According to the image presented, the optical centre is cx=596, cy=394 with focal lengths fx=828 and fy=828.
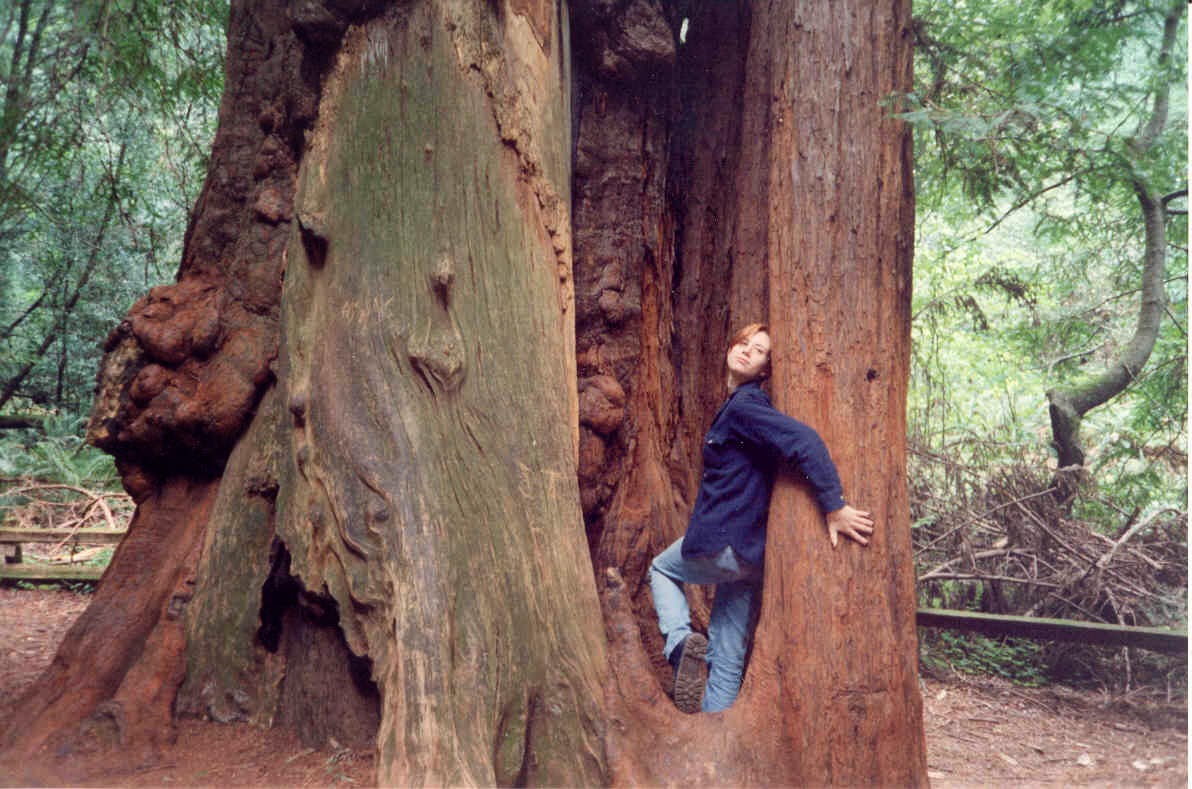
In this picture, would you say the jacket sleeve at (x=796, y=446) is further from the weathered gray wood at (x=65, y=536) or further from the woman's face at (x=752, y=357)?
the weathered gray wood at (x=65, y=536)

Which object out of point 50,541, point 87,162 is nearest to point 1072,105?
point 87,162

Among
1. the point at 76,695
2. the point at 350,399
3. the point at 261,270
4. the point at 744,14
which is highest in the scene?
the point at 744,14

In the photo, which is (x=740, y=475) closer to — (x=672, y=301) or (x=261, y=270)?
(x=672, y=301)

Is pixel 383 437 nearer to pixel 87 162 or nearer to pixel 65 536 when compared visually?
pixel 65 536

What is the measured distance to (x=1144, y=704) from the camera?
4508 millimetres

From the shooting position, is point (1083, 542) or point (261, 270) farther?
point (1083, 542)

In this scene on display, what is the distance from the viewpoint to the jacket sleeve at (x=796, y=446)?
9.28 feet

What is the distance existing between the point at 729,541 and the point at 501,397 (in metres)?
1.00

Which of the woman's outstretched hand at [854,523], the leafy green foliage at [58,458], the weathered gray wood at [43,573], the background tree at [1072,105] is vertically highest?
the background tree at [1072,105]

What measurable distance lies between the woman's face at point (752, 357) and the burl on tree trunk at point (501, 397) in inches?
7.1

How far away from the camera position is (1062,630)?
470 cm

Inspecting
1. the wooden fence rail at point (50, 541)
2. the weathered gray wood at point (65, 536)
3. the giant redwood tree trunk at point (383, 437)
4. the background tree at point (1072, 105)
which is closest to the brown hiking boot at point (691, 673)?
the giant redwood tree trunk at point (383, 437)

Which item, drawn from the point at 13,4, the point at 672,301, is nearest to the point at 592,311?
the point at 672,301

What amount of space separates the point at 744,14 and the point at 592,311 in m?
1.66
